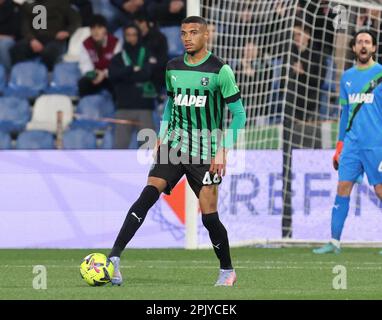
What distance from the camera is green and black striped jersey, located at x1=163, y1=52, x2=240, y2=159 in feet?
28.1

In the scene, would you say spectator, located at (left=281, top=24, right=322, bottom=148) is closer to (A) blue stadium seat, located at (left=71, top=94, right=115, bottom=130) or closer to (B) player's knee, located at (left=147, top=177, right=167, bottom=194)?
(A) blue stadium seat, located at (left=71, top=94, right=115, bottom=130)

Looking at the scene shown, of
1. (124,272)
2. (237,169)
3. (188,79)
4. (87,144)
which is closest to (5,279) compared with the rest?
(124,272)

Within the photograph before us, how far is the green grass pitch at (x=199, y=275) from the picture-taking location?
7703 millimetres

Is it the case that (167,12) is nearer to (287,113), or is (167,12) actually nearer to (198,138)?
(287,113)

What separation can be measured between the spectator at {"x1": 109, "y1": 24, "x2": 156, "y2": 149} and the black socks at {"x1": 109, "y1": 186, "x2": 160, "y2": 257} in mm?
6706

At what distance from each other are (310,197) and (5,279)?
5198mm

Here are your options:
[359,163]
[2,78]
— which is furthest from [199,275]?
[2,78]

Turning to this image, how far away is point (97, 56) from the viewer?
16.3 m

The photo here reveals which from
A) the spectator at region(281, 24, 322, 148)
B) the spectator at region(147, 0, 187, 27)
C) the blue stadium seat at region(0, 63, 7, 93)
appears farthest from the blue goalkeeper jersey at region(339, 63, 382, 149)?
the blue stadium seat at region(0, 63, 7, 93)

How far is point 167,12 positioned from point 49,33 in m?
1.69

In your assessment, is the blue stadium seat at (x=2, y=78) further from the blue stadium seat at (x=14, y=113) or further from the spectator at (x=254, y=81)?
the spectator at (x=254, y=81)

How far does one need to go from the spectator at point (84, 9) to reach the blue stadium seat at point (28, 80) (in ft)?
3.16

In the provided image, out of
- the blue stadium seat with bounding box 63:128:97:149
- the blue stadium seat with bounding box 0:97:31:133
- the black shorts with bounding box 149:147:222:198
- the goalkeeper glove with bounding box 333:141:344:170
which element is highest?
the black shorts with bounding box 149:147:222:198

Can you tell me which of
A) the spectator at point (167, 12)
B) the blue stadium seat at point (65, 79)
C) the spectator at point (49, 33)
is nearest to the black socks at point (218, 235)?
the blue stadium seat at point (65, 79)
